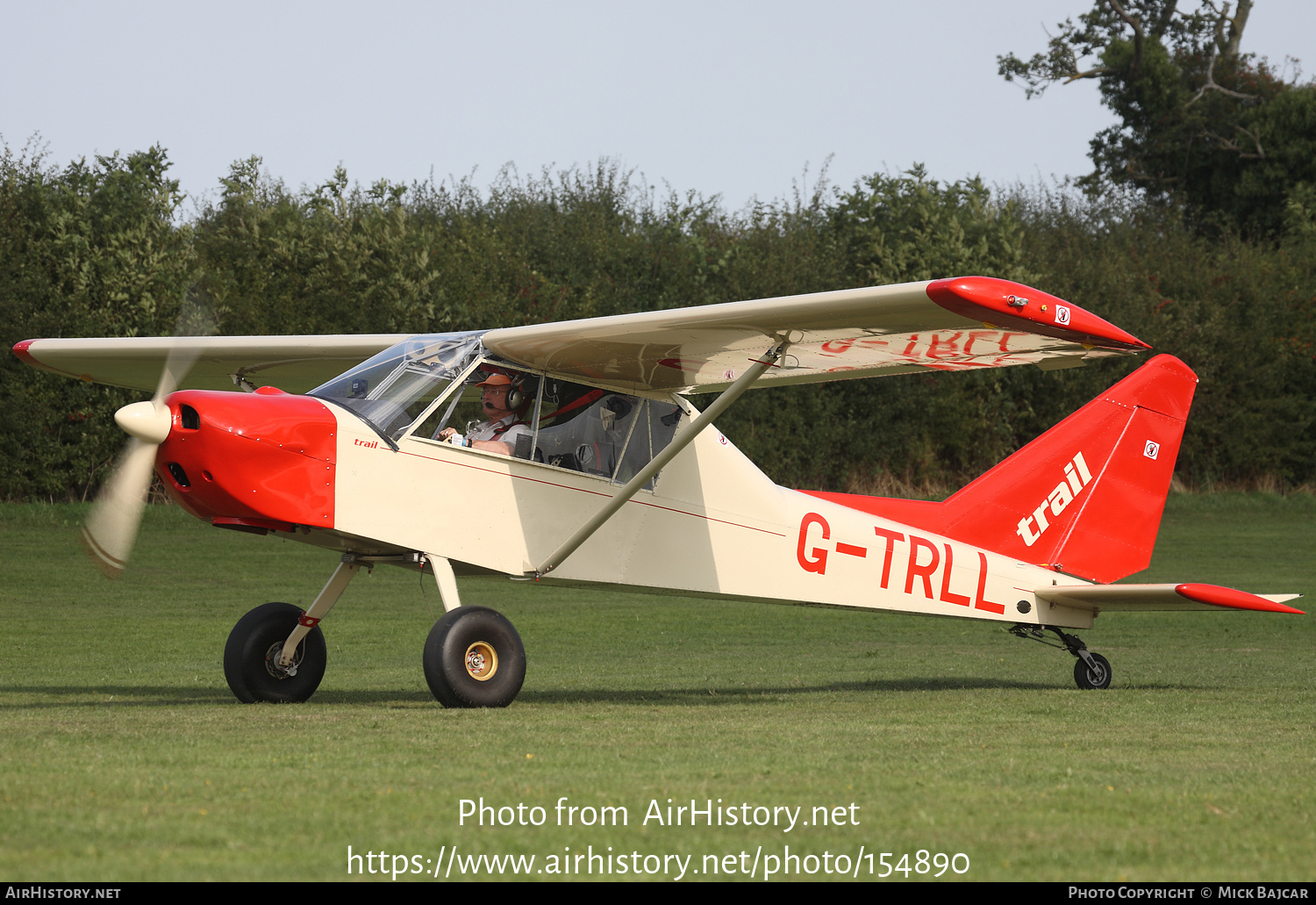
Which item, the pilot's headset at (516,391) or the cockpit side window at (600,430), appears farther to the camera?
the cockpit side window at (600,430)

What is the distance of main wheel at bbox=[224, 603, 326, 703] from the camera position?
9961mm

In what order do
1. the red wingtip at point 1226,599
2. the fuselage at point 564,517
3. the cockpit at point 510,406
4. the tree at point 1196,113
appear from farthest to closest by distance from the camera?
the tree at point 1196,113
the red wingtip at point 1226,599
the cockpit at point 510,406
the fuselage at point 564,517

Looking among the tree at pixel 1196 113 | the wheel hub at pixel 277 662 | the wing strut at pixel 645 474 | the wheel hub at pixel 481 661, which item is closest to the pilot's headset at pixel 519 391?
the wing strut at pixel 645 474

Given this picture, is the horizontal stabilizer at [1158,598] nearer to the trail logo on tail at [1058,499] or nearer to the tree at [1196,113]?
the trail logo on tail at [1058,499]

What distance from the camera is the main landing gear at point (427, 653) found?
8969 mm

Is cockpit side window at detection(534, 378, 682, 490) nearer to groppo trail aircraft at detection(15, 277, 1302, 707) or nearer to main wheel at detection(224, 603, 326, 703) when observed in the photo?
groppo trail aircraft at detection(15, 277, 1302, 707)

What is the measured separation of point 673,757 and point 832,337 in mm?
3596

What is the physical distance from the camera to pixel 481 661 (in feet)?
30.2

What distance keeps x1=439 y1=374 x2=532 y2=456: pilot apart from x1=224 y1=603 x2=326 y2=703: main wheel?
78.5 inches

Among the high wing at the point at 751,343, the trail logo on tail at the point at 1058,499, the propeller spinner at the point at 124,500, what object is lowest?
the propeller spinner at the point at 124,500

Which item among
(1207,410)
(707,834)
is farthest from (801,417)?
(707,834)

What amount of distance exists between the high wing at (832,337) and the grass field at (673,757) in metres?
2.44

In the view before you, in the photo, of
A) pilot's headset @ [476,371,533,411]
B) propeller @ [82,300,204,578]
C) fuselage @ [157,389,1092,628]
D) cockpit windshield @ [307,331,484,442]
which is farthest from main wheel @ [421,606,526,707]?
propeller @ [82,300,204,578]

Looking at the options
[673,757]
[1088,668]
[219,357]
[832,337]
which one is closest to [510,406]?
[832,337]
